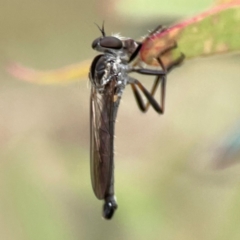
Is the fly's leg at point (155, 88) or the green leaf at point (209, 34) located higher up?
the green leaf at point (209, 34)

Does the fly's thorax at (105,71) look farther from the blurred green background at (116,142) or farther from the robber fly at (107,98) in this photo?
the blurred green background at (116,142)

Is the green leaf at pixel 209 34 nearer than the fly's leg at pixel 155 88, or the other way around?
the green leaf at pixel 209 34

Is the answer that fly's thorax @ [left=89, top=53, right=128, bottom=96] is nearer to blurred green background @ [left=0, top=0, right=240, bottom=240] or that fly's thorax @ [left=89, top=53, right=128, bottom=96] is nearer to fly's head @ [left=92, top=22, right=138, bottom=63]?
fly's head @ [left=92, top=22, right=138, bottom=63]

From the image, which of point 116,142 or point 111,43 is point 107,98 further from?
point 116,142

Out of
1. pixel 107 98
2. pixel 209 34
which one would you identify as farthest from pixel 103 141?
pixel 209 34

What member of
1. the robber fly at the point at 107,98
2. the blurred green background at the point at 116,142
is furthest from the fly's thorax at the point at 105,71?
the blurred green background at the point at 116,142

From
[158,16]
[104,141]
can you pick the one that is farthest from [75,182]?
[158,16]
